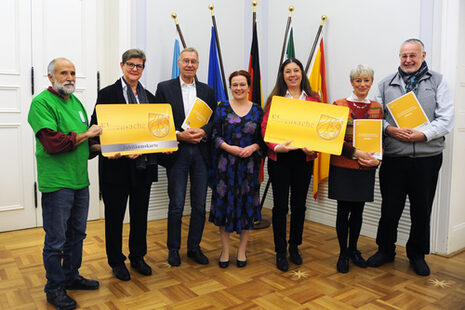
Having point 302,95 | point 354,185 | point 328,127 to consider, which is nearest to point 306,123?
point 328,127

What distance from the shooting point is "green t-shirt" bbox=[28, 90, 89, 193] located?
6.25 feet

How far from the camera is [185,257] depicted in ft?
9.30

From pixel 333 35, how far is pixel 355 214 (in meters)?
1.85

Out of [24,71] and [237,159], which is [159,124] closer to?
[237,159]

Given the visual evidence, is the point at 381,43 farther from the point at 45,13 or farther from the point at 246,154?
the point at 45,13

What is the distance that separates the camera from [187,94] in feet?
8.71

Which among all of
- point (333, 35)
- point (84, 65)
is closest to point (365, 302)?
point (333, 35)

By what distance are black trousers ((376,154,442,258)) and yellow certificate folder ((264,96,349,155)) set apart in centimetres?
51

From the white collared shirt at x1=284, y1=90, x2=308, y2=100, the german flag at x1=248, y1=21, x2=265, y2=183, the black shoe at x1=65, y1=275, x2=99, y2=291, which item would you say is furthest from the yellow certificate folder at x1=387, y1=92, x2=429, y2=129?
the black shoe at x1=65, y1=275, x2=99, y2=291

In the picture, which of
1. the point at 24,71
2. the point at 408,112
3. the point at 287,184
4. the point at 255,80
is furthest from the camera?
the point at 255,80

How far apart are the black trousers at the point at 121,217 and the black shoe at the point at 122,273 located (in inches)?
1.1

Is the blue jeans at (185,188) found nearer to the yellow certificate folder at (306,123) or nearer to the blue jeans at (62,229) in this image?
the yellow certificate folder at (306,123)

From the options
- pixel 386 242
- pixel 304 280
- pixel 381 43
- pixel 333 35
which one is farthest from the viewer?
pixel 333 35

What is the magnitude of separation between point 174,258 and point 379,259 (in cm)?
139
